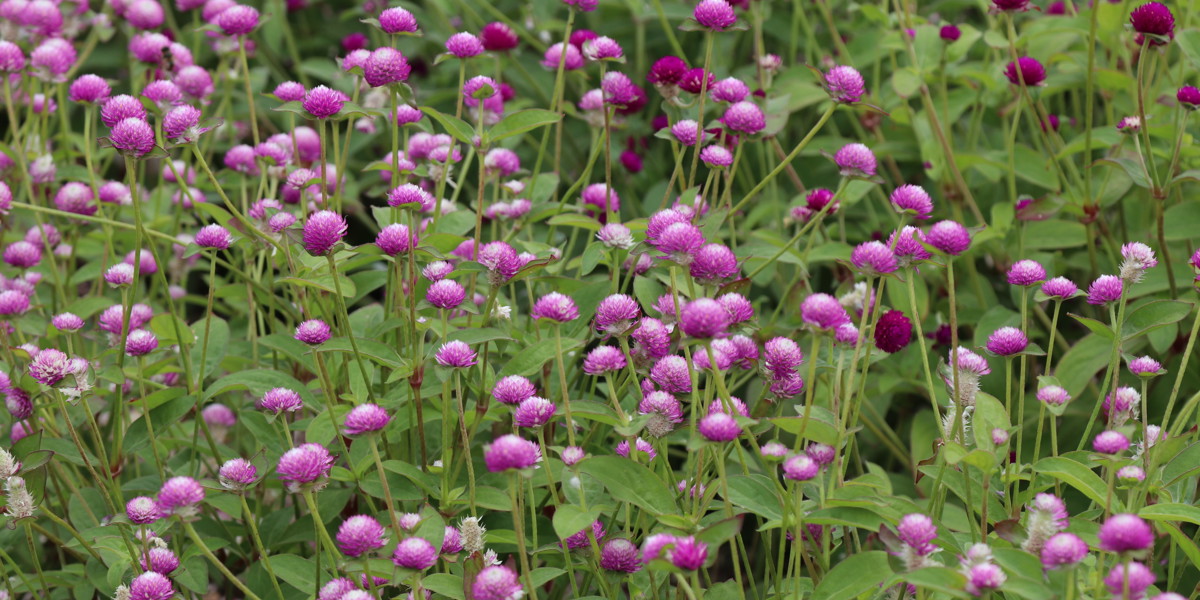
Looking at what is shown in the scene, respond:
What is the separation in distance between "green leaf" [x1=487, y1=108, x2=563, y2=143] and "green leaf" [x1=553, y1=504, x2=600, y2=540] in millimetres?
734

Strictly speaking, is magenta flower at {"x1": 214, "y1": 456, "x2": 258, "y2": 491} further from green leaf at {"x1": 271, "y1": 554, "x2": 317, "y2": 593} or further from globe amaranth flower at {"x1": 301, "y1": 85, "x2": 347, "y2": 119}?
globe amaranth flower at {"x1": 301, "y1": 85, "x2": 347, "y2": 119}

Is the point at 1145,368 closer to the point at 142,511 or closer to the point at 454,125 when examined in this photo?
the point at 454,125

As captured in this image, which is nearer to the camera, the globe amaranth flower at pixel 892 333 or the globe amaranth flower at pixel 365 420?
the globe amaranth flower at pixel 365 420

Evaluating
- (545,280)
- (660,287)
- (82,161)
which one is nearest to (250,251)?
(545,280)

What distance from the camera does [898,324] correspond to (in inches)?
78.9

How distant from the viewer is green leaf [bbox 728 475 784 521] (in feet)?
5.61

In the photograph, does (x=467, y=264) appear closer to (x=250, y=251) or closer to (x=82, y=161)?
(x=250, y=251)

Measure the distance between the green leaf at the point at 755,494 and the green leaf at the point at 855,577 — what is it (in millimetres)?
128

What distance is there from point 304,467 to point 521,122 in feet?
2.59

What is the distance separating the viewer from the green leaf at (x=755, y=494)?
5.61ft

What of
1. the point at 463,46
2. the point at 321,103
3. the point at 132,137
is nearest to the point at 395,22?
A: the point at 463,46

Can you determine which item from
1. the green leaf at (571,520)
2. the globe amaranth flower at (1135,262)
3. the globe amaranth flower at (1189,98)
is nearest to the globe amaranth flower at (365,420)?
the green leaf at (571,520)

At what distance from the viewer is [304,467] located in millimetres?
1607

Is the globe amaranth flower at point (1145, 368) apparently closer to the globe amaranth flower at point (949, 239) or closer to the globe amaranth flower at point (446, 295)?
the globe amaranth flower at point (949, 239)
